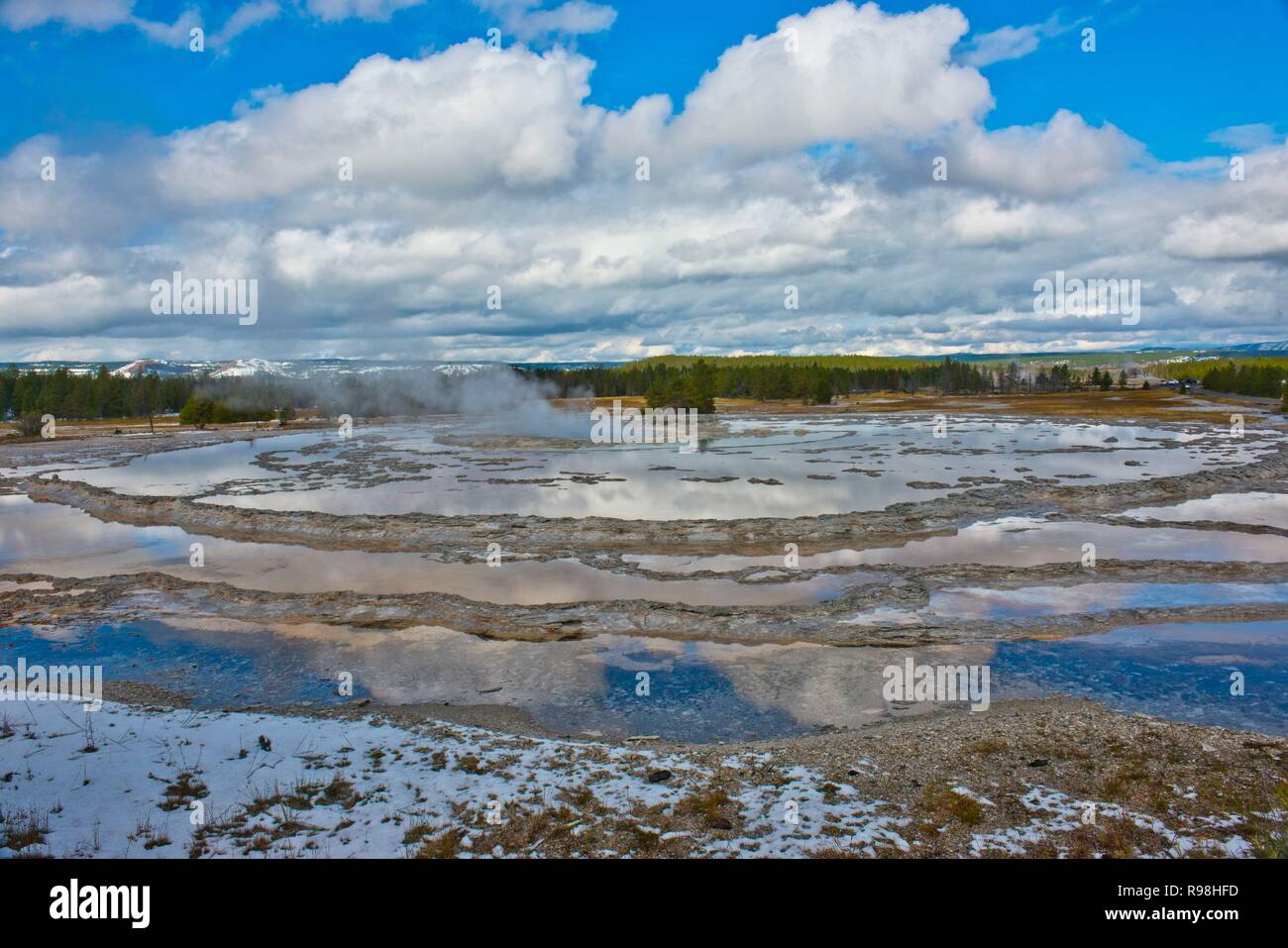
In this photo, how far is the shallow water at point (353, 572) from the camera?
18062 millimetres

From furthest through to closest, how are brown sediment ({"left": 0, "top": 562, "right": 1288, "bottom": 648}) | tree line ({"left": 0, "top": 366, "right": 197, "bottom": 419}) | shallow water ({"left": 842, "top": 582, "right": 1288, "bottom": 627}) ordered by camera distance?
tree line ({"left": 0, "top": 366, "right": 197, "bottom": 419}), shallow water ({"left": 842, "top": 582, "right": 1288, "bottom": 627}), brown sediment ({"left": 0, "top": 562, "right": 1288, "bottom": 648})

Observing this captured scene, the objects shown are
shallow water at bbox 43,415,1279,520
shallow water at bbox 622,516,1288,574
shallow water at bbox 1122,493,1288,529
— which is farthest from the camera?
shallow water at bbox 43,415,1279,520

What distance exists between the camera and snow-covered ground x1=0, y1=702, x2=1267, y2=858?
275 inches

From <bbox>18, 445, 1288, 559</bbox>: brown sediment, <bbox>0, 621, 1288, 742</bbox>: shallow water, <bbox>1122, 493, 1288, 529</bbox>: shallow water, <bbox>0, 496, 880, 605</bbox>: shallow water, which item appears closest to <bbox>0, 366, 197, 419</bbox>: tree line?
<bbox>18, 445, 1288, 559</bbox>: brown sediment

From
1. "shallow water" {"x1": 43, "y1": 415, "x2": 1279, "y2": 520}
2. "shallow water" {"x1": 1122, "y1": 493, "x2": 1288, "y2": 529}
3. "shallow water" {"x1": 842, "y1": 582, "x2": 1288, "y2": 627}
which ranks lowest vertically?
"shallow water" {"x1": 842, "y1": 582, "x2": 1288, "y2": 627}

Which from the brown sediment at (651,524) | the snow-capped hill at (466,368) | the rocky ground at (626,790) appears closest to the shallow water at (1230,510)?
the brown sediment at (651,524)

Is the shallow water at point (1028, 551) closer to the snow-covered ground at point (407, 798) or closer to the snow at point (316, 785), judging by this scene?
the snow at point (316, 785)

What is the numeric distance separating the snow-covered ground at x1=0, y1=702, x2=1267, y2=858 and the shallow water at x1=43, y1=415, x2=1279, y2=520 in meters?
18.0

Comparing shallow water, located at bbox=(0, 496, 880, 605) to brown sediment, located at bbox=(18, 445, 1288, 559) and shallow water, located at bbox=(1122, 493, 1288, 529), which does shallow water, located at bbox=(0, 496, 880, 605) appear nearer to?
brown sediment, located at bbox=(18, 445, 1288, 559)

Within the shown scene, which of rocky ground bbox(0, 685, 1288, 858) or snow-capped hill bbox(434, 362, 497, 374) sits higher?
snow-capped hill bbox(434, 362, 497, 374)

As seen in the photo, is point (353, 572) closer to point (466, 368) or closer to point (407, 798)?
point (407, 798)

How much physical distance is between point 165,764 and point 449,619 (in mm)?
7682

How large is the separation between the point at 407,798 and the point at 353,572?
552 inches
